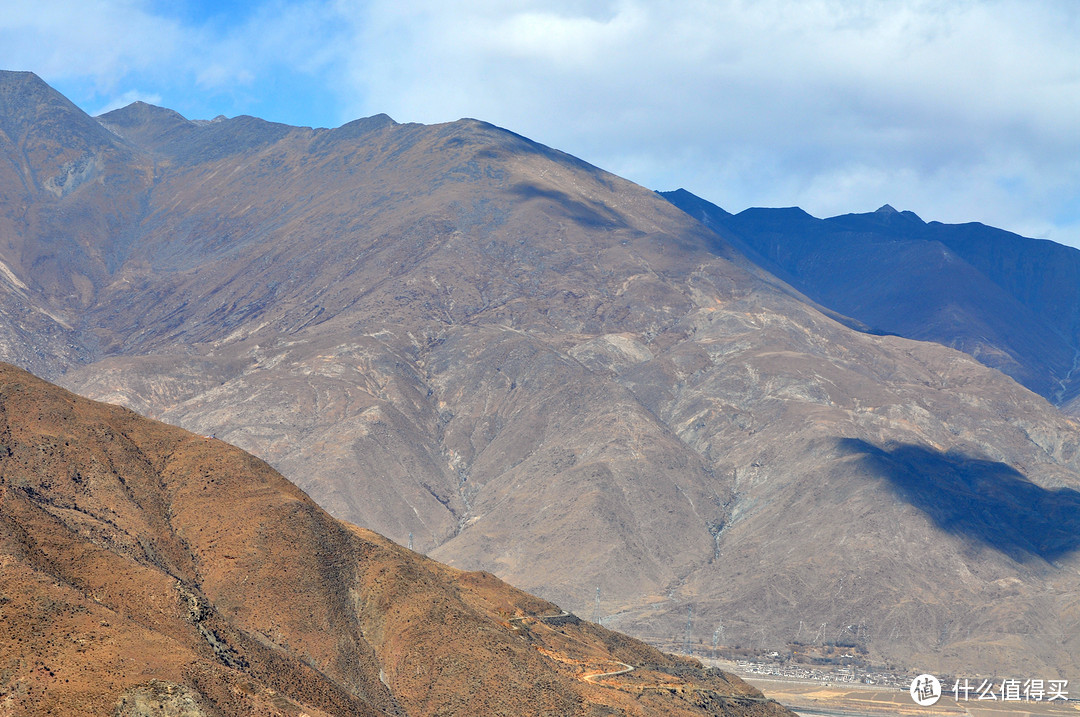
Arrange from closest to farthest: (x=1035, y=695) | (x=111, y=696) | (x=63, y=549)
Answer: (x=111, y=696) < (x=63, y=549) < (x=1035, y=695)

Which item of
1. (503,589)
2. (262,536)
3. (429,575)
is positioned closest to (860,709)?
(503,589)

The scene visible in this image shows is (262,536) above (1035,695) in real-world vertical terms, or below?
above

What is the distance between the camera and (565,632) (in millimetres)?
115500

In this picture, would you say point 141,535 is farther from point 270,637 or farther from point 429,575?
point 429,575

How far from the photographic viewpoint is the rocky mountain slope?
61844mm

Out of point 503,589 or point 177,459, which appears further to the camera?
point 503,589

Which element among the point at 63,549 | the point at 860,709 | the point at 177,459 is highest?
the point at 177,459

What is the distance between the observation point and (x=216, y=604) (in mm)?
85312

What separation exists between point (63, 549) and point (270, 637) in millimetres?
15811

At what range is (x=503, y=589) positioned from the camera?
123688 mm

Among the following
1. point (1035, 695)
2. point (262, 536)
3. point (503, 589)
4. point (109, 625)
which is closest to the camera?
point (109, 625)

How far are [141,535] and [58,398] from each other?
14225 mm

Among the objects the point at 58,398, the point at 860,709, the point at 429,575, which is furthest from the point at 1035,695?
the point at 58,398

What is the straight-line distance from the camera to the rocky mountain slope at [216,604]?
6184 cm
